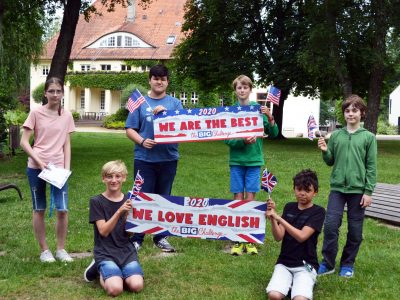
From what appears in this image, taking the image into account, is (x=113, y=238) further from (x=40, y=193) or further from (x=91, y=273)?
(x=40, y=193)

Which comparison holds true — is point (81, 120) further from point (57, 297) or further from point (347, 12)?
point (57, 297)

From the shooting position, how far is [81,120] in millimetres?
56844

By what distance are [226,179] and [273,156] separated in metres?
6.90

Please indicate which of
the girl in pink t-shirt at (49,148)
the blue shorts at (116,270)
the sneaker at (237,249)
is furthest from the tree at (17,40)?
the blue shorts at (116,270)

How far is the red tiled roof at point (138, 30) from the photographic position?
58.9 meters

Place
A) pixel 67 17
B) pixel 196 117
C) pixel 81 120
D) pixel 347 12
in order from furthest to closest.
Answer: pixel 81 120 → pixel 347 12 → pixel 67 17 → pixel 196 117

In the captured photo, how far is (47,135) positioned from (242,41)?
25.6 m

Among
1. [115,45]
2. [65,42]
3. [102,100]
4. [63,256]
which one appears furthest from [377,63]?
[102,100]

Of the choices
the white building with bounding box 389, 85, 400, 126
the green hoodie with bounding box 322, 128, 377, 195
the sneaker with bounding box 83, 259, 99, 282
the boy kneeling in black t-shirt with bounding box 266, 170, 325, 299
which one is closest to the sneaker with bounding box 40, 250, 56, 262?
the sneaker with bounding box 83, 259, 99, 282

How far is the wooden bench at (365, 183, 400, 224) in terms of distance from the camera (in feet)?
28.3

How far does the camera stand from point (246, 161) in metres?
6.57

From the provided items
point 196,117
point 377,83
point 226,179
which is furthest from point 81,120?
point 196,117

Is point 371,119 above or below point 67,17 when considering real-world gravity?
below

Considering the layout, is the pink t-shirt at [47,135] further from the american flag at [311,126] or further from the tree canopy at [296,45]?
Result: the tree canopy at [296,45]
